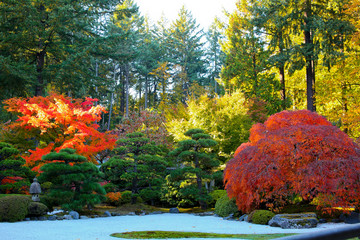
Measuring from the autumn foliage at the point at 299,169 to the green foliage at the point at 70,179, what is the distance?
528 cm

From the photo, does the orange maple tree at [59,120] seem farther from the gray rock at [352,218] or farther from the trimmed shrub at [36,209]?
the gray rock at [352,218]

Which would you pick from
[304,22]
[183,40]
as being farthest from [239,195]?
[183,40]

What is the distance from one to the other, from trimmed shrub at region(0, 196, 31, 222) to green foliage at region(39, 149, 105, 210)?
1.61 m

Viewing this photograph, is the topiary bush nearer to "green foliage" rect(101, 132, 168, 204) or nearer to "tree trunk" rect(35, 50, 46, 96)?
"green foliage" rect(101, 132, 168, 204)

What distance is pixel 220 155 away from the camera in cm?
1658

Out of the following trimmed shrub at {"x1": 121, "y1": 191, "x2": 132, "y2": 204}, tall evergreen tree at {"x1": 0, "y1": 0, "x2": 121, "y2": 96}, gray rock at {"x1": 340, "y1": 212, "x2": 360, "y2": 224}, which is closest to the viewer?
gray rock at {"x1": 340, "y1": 212, "x2": 360, "y2": 224}

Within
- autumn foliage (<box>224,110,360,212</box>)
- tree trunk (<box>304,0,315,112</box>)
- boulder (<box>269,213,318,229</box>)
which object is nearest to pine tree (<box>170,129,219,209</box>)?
autumn foliage (<box>224,110,360,212</box>)

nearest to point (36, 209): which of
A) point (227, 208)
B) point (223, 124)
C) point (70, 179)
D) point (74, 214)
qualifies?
point (74, 214)

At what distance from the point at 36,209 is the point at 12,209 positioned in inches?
35.7

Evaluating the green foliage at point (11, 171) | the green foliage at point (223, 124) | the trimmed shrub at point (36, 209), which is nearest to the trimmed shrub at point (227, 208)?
the green foliage at point (223, 124)

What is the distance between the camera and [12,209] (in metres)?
9.70

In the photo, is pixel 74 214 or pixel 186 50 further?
pixel 186 50

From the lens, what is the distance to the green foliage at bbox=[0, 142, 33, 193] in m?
11.8

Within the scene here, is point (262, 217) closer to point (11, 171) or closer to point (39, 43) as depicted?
point (11, 171)
